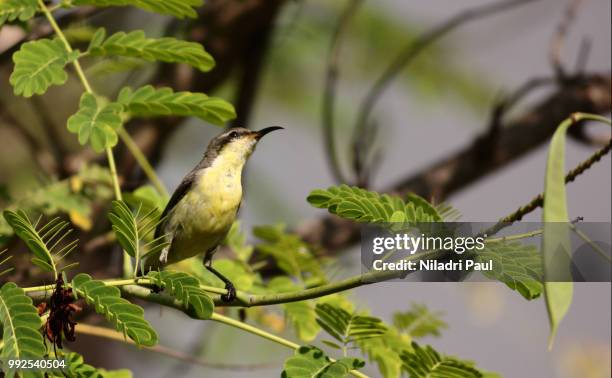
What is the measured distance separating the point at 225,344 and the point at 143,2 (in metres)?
3.67

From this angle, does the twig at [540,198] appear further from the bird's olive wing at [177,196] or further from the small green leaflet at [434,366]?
the bird's olive wing at [177,196]

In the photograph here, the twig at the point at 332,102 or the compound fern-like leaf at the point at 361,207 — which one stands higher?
the twig at the point at 332,102

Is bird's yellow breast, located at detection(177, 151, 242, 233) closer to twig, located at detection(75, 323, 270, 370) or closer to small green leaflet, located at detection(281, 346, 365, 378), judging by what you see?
twig, located at detection(75, 323, 270, 370)

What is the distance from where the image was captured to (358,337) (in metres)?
2.83

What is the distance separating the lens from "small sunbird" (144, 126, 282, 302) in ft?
12.7

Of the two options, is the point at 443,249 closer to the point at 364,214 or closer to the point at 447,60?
the point at 364,214

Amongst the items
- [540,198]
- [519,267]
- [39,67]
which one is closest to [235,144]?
[39,67]

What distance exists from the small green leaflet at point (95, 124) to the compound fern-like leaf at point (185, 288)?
23.3 inches

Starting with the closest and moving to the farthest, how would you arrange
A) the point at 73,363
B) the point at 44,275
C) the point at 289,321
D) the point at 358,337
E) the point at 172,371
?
the point at 73,363 < the point at 358,337 < the point at 289,321 < the point at 44,275 < the point at 172,371

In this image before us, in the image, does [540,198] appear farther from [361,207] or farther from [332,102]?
[332,102]

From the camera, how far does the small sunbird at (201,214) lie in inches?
153

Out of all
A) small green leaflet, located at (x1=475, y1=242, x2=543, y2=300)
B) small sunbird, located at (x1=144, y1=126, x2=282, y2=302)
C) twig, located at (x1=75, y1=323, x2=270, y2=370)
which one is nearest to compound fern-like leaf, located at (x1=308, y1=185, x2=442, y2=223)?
small green leaflet, located at (x1=475, y1=242, x2=543, y2=300)

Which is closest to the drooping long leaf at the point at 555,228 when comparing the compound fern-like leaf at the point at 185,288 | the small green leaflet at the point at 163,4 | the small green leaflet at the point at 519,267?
the small green leaflet at the point at 519,267

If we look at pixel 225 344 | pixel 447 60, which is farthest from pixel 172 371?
pixel 447 60
